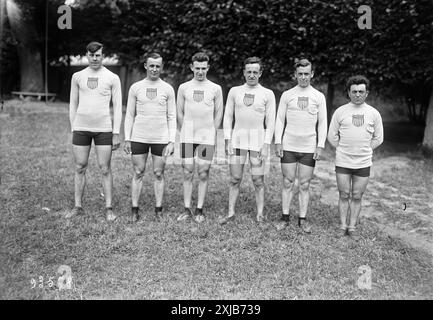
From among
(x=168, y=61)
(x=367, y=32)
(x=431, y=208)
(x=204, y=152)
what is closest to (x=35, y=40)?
(x=168, y=61)

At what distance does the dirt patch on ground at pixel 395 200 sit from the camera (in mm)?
5906

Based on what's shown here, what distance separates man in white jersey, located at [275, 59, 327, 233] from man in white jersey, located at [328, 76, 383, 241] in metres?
0.22

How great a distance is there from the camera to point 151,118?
5551 mm

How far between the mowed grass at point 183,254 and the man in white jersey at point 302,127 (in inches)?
27.2

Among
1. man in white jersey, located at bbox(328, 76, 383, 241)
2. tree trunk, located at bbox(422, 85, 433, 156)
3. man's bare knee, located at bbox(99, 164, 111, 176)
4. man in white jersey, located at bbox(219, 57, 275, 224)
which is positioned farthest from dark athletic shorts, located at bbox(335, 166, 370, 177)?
tree trunk, located at bbox(422, 85, 433, 156)

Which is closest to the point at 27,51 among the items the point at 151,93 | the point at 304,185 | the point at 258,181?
the point at 151,93

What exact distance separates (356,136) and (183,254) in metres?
2.40

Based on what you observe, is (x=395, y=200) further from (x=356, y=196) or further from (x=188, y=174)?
(x=188, y=174)

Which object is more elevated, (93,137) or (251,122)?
(251,122)

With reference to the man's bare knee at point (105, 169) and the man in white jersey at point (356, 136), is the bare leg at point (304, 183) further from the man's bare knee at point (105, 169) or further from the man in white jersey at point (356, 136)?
the man's bare knee at point (105, 169)

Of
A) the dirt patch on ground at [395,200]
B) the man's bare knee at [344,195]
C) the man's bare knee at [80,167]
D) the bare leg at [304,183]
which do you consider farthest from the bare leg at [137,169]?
the dirt patch on ground at [395,200]

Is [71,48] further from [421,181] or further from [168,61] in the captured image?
[421,181]

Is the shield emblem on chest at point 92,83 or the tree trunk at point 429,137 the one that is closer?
the shield emblem on chest at point 92,83

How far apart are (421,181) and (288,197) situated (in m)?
3.69
